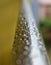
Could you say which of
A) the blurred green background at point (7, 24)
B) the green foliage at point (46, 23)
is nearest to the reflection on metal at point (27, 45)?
the blurred green background at point (7, 24)

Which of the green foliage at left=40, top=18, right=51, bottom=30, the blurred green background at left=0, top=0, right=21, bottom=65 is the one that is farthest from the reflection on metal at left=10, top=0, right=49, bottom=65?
the green foliage at left=40, top=18, right=51, bottom=30

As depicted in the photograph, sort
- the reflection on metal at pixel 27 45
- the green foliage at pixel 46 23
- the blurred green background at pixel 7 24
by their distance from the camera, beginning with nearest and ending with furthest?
the reflection on metal at pixel 27 45
the blurred green background at pixel 7 24
the green foliage at pixel 46 23

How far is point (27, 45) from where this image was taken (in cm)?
43

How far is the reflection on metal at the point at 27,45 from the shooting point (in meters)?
0.43

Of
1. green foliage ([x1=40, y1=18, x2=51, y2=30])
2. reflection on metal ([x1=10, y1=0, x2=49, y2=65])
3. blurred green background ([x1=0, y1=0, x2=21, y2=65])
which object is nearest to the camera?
reflection on metal ([x1=10, y1=0, x2=49, y2=65])

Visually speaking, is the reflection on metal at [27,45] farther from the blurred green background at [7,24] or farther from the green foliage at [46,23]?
the green foliage at [46,23]

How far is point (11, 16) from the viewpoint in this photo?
21.6 inches

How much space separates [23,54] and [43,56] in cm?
5

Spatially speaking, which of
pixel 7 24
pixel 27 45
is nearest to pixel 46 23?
pixel 7 24

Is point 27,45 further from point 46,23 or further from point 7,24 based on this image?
point 46,23

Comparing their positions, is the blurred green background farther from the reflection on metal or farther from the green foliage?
the green foliage

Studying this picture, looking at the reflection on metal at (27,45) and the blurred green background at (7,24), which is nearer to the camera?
the reflection on metal at (27,45)

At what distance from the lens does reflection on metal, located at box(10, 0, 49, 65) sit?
43 cm

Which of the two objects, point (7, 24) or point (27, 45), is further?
point (7, 24)
